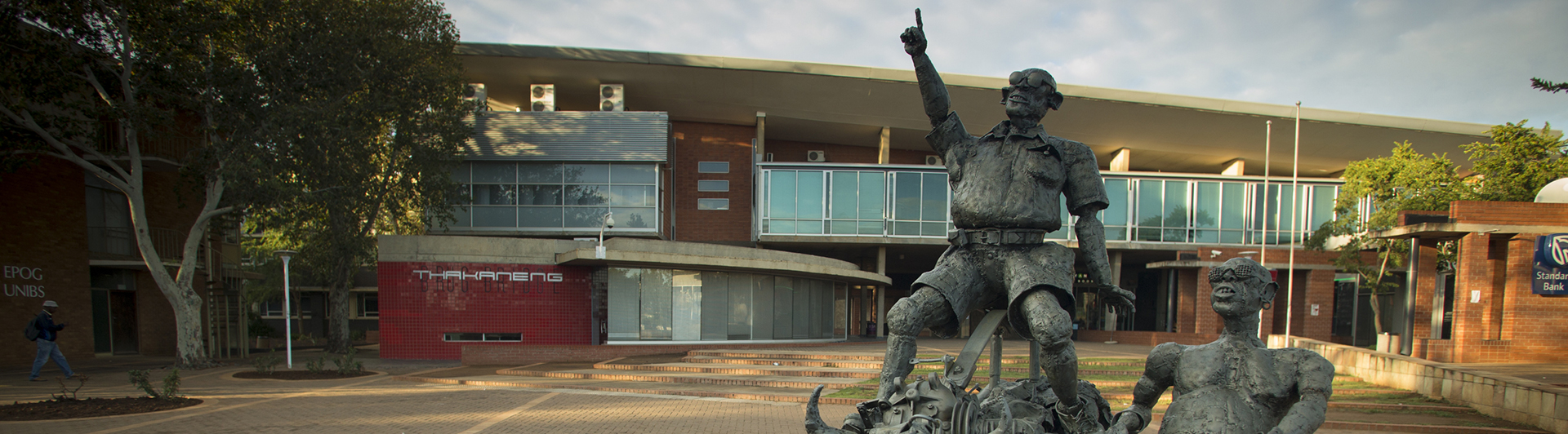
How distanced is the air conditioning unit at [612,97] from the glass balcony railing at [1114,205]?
5.66m

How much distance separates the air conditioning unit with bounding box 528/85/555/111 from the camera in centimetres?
2770

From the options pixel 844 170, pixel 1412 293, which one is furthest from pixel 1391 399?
pixel 844 170

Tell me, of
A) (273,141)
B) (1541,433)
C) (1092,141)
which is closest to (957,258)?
(1541,433)

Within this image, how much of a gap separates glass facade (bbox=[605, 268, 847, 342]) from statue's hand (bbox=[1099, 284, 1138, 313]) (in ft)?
53.3

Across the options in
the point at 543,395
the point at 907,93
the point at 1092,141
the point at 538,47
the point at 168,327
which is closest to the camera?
the point at 543,395

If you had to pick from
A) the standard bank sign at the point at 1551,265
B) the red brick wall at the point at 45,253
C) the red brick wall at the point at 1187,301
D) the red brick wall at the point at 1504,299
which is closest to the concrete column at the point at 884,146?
the red brick wall at the point at 1187,301

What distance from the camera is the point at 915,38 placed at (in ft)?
12.6

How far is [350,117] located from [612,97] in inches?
455

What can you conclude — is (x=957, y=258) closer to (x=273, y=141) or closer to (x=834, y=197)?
(x=273, y=141)

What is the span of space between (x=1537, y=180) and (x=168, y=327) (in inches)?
1427

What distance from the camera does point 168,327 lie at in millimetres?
22141

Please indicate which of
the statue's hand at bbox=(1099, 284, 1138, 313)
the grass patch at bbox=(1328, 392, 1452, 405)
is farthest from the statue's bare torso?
the grass patch at bbox=(1328, 392, 1452, 405)

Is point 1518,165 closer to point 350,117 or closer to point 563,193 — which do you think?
point 563,193

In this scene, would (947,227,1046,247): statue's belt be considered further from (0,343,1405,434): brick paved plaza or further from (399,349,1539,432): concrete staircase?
(399,349,1539,432): concrete staircase
